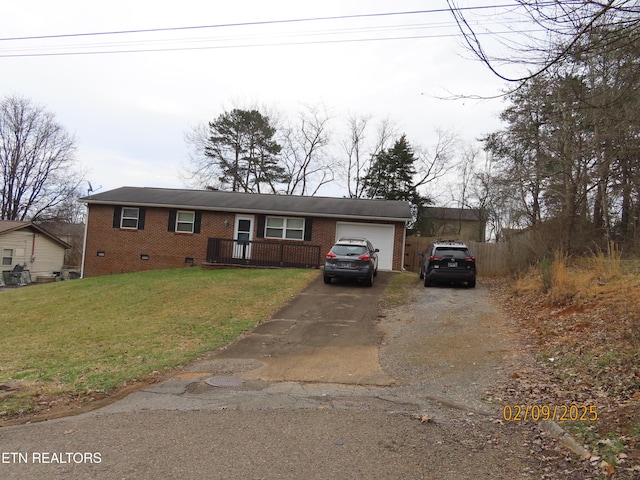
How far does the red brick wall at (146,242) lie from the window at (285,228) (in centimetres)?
184

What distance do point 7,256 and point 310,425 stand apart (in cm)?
3471

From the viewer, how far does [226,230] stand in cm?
2127

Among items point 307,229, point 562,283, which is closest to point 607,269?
point 562,283

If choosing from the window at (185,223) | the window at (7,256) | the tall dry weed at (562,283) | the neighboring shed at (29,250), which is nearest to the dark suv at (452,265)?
the tall dry weed at (562,283)

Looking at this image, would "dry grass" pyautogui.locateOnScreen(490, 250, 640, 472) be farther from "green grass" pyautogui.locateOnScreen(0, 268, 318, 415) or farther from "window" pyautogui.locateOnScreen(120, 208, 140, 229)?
"window" pyautogui.locateOnScreen(120, 208, 140, 229)

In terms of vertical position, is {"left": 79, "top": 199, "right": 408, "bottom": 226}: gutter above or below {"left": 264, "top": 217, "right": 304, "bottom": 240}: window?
above

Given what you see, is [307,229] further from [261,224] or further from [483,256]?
[483,256]

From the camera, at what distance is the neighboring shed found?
3093 cm

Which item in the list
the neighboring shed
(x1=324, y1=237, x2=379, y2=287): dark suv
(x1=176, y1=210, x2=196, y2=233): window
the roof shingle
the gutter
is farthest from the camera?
the neighboring shed

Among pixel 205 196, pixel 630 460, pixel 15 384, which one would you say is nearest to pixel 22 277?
pixel 205 196

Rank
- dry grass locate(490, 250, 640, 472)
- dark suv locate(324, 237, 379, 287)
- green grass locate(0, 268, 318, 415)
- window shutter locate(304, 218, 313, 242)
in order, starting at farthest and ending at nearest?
window shutter locate(304, 218, 313, 242)
dark suv locate(324, 237, 379, 287)
green grass locate(0, 268, 318, 415)
dry grass locate(490, 250, 640, 472)

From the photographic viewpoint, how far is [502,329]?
9227 millimetres

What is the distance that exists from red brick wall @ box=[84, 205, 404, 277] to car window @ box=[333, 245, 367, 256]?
779 cm

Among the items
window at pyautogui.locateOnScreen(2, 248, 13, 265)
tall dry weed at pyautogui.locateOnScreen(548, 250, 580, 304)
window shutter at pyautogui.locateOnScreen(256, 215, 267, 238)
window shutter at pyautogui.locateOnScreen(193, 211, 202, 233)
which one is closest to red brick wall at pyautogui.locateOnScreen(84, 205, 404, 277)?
window shutter at pyautogui.locateOnScreen(193, 211, 202, 233)
